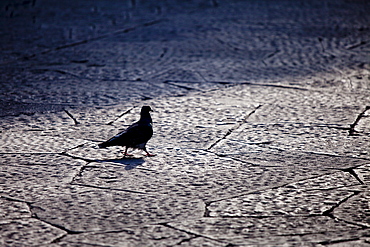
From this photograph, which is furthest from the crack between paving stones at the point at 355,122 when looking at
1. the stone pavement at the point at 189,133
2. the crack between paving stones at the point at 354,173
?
the crack between paving stones at the point at 354,173

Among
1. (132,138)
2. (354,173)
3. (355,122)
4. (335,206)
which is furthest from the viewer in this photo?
(355,122)

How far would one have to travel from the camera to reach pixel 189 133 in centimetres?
409

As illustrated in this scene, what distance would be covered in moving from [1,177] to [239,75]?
320 cm

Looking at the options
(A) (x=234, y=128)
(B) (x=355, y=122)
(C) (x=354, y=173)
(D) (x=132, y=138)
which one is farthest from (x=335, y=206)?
(B) (x=355, y=122)

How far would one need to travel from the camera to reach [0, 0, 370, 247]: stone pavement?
8.69 feet

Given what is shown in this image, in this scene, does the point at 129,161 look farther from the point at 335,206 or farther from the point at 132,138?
the point at 335,206

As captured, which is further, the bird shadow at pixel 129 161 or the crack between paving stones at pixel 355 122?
the crack between paving stones at pixel 355 122

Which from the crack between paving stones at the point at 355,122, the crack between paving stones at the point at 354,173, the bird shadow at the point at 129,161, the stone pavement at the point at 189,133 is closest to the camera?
the stone pavement at the point at 189,133

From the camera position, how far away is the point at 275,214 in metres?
2.75

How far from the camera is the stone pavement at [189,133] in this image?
2.65 m

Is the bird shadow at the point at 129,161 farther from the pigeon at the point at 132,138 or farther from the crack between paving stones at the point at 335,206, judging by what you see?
the crack between paving stones at the point at 335,206

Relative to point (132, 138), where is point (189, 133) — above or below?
below

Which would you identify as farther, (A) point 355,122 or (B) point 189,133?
(A) point 355,122

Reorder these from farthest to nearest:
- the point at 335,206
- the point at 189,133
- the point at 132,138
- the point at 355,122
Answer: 1. the point at 355,122
2. the point at 189,133
3. the point at 132,138
4. the point at 335,206
